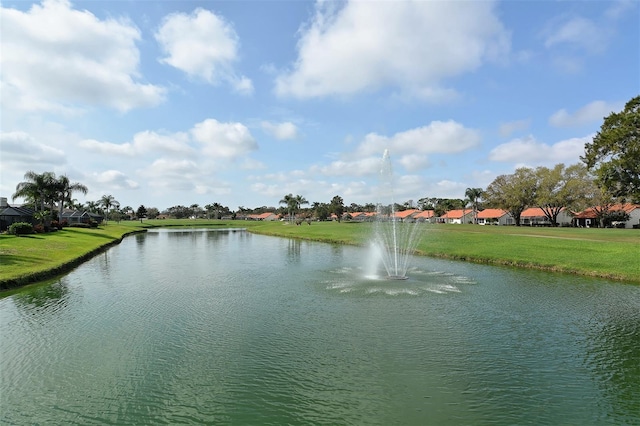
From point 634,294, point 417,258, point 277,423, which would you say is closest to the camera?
point 277,423

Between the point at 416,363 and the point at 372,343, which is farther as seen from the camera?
the point at 372,343

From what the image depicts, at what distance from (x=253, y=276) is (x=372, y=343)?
18.9 meters

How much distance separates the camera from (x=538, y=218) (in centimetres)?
12862

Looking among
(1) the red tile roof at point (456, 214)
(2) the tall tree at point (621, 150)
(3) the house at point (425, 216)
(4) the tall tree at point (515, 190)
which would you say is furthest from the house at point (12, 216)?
(3) the house at point (425, 216)

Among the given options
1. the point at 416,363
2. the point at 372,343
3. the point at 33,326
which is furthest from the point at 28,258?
the point at 416,363

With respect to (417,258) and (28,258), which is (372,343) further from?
(28,258)

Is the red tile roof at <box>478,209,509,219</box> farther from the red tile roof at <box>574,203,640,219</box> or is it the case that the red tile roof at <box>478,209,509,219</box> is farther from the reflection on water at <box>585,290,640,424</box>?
the reflection on water at <box>585,290,640,424</box>

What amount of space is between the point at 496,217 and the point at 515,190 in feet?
95.8

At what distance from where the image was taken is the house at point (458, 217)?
15625 centimetres

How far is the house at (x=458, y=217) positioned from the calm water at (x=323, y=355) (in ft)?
442

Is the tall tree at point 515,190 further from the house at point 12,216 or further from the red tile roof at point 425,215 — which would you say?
the house at point 12,216

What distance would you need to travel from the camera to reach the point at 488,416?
33.0ft

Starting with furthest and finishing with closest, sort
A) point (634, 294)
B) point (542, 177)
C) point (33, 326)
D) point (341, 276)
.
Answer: point (542, 177) → point (341, 276) → point (634, 294) → point (33, 326)

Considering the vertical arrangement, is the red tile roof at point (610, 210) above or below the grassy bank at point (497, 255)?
above
